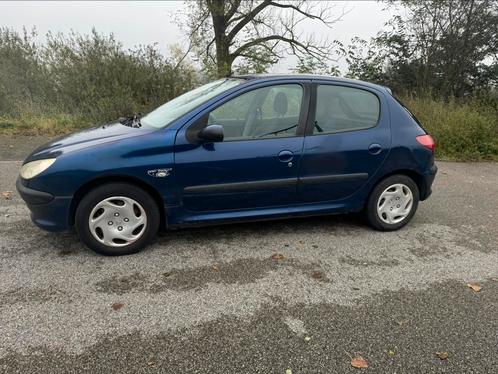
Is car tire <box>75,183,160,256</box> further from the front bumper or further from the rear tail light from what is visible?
the rear tail light

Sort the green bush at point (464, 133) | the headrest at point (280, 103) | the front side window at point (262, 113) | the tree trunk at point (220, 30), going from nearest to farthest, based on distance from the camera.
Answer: the front side window at point (262, 113), the headrest at point (280, 103), the green bush at point (464, 133), the tree trunk at point (220, 30)

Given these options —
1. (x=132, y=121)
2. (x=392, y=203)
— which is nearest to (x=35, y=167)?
(x=132, y=121)

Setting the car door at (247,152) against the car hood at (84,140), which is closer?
the car hood at (84,140)

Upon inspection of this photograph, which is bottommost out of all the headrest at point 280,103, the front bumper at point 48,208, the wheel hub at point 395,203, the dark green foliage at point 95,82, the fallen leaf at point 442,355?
the fallen leaf at point 442,355

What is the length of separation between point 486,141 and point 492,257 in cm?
594

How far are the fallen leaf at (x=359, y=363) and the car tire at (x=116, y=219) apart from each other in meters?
2.01

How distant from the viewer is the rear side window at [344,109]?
4062 mm

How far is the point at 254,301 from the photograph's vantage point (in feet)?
9.99

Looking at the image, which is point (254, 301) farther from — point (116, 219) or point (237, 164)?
point (116, 219)

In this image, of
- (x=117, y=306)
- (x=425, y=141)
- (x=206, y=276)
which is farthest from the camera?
(x=425, y=141)

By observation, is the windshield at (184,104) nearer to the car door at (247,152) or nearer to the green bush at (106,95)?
the car door at (247,152)

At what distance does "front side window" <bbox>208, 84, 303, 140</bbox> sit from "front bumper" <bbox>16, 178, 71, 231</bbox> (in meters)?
1.42

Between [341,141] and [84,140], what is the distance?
238 cm

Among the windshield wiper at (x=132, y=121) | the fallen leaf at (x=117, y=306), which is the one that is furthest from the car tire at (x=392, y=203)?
the fallen leaf at (x=117, y=306)
